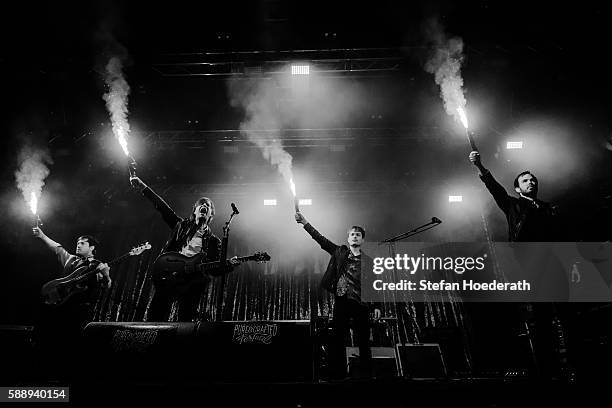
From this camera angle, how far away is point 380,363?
489 cm

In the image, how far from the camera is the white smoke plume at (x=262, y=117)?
314 inches

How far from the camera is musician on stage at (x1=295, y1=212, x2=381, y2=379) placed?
163 inches

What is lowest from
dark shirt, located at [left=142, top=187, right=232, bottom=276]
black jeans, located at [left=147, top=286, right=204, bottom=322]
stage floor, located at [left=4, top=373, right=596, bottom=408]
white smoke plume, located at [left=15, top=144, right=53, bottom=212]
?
stage floor, located at [left=4, top=373, right=596, bottom=408]

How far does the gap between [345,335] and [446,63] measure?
576 cm

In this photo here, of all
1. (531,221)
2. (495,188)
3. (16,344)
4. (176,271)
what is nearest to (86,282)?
(16,344)

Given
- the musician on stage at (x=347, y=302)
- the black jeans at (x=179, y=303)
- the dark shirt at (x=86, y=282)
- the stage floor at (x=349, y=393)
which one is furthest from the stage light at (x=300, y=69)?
the stage floor at (x=349, y=393)

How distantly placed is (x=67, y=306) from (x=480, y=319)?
9800mm

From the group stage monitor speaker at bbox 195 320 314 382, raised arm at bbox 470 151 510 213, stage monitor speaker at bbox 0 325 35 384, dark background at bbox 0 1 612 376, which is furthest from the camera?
dark background at bbox 0 1 612 376

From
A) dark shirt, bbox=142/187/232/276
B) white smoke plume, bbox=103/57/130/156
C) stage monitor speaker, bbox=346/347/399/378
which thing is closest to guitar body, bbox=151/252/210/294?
dark shirt, bbox=142/187/232/276

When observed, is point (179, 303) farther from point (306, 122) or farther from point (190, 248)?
point (306, 122)

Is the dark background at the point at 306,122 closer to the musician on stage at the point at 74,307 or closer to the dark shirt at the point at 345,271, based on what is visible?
the musician on stage at the point at 74,307

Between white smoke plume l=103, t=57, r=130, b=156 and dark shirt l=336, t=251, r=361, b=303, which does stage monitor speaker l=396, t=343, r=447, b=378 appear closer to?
dark shirt l=336, t=251, r=361, b=303

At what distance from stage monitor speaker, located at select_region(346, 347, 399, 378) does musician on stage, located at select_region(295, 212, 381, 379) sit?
0.28 m

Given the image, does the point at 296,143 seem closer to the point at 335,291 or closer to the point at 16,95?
the point at 335,291
